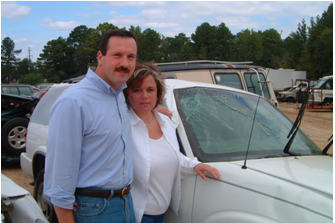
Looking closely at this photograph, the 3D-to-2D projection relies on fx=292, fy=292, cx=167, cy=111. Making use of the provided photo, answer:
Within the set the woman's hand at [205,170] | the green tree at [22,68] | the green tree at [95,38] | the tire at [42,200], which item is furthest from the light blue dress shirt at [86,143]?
the green tree at [22,68]

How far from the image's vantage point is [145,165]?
2016mm

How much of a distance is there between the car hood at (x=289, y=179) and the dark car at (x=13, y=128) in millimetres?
5890

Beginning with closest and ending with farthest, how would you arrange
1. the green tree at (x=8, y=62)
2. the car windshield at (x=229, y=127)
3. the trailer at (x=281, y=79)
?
1. the car windshield at (x=229, y=127)
2. the trailer at (x=281, y=79)
3. the green tree at (x=8, y=62)

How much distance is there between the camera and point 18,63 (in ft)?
310

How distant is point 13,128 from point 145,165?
577 centimetres

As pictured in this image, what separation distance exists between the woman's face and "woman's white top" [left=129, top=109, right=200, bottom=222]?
0.08 meters

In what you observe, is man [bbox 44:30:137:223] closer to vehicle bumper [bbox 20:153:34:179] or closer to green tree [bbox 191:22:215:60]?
vehicle bumper [bbox 20:153:34:179]

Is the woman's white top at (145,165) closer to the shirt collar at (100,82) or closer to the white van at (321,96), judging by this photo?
the shirt collar at (100,82)

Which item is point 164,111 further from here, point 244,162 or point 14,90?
point 14,90

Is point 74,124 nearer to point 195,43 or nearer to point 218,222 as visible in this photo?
point 218,222

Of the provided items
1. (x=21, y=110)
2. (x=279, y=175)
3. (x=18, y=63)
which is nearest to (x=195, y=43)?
(x=18, y=63)

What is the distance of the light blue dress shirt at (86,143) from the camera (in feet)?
5.26

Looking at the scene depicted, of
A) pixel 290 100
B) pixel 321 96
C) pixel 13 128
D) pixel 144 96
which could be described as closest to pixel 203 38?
pixel 290 100

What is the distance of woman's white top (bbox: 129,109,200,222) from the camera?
202cm
